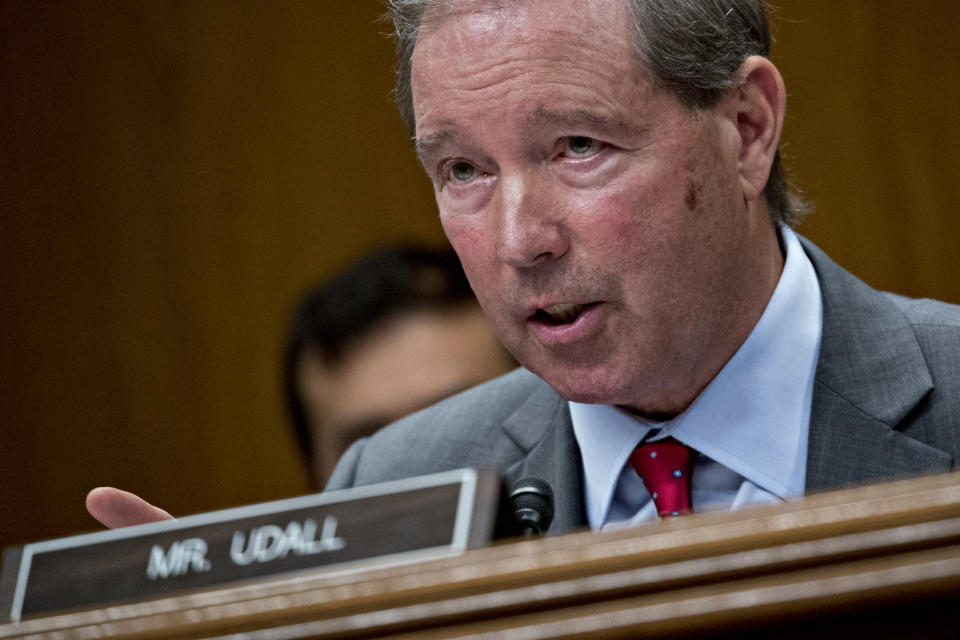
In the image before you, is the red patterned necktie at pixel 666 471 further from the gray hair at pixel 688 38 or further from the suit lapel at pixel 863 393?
the gray hair at pixel 688 38

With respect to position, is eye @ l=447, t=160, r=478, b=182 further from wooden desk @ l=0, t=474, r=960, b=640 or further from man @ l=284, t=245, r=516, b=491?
man @ l=284, t=245, r=516, b=491

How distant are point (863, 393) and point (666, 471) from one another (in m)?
0.27

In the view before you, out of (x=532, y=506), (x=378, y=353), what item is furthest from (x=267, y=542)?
(x=378, y=353)

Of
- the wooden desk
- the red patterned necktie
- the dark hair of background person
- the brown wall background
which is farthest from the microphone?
the brown wall background

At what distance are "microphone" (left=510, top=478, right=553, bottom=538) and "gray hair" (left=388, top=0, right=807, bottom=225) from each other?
1.86ft

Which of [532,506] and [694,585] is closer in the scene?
[694,585]

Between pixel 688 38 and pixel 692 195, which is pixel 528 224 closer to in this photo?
pixel 692 195

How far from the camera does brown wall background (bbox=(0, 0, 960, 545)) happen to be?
3.88m

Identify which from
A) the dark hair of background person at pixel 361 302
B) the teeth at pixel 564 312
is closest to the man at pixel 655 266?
the teeth at pixel 564 312

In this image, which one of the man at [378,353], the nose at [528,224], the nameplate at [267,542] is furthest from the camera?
the man at [378,353]

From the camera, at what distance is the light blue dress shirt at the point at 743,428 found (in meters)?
1.46

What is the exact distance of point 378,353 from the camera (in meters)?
2.73

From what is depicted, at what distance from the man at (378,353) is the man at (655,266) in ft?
3.48

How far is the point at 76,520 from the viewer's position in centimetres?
403
